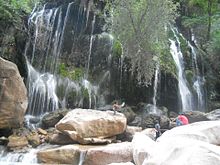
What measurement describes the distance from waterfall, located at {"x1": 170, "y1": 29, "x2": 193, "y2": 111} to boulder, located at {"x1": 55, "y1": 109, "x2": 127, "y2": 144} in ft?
27.8

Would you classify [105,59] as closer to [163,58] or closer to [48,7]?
[163,58]

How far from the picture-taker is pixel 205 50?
1043 inches

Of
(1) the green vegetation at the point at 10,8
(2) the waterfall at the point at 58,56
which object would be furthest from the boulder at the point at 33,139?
(1) the green vegetation at the point at 10,8

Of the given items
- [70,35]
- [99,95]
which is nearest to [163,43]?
[99,95]

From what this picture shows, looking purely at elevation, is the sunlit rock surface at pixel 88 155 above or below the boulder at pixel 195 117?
below

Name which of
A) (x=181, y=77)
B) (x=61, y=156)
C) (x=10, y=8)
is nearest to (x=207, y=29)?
(x=181, y=77)

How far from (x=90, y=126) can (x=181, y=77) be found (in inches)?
444

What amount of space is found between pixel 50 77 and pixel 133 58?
5.54 meters

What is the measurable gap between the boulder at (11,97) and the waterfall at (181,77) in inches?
420

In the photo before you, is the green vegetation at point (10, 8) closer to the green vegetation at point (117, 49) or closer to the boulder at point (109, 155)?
the green vegetation at point (117, 49)

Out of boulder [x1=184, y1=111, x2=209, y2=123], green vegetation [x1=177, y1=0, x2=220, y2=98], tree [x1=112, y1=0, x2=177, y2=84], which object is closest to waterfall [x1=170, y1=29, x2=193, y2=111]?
green vegetation [x1=177, y1=0, x2=220, y2=98]

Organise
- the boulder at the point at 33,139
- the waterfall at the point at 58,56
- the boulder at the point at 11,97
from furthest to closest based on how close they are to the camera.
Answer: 1. the waterfall at the point at 58,56
2. the boulder at the point at 11,97
3. the boulder at the point at 33,139

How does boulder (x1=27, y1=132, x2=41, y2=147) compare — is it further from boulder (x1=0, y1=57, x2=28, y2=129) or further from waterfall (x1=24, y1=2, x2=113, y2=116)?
waterfall (x1=24, y1=2, x2=113, y2=116)

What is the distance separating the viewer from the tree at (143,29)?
63.9 ft
